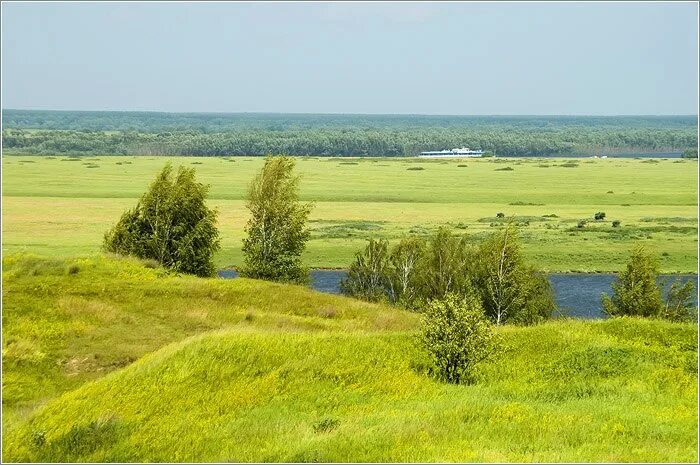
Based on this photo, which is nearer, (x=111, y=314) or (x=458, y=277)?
(x=111, y=314)

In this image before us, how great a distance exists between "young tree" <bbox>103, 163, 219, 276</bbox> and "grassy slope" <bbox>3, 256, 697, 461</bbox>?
13.1 meters

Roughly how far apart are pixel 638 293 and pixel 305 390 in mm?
29396

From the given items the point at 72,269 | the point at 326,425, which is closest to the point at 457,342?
the point at 326,425

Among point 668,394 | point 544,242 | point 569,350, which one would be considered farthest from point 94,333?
point 544,242

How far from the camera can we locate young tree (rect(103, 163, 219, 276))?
143 ft

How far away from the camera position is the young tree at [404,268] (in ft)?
167

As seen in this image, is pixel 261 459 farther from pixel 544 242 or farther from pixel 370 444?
pixel 544 242

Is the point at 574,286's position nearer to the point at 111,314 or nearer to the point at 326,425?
the point at 111,314

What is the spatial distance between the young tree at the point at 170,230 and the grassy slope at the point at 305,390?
13.1 m

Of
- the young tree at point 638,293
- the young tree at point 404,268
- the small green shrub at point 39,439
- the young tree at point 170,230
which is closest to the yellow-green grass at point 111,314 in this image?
the small green shrub at point 39,439

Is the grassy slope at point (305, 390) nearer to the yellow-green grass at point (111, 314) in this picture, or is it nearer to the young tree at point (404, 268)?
the yellow-green grass at point (111, 314)

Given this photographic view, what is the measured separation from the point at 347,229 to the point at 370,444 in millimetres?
78688

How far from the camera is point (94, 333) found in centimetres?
2558

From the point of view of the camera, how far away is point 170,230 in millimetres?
43906
